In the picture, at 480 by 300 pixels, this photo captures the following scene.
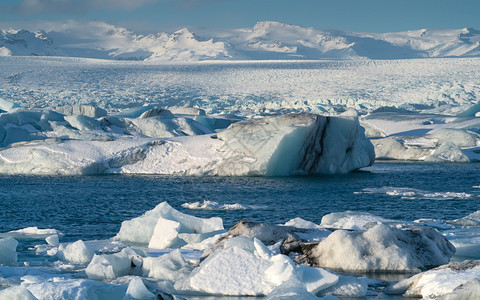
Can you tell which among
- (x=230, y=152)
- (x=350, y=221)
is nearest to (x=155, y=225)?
(x=350, y=221)

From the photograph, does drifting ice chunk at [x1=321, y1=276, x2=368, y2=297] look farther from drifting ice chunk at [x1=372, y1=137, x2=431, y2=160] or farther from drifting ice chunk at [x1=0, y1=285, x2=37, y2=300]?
drifting ice chunk at [x1=372, y1=137, x2=431, y2=160]

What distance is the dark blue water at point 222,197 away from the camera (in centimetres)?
903

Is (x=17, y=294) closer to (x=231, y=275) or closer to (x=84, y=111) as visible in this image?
(x=231, y=275)

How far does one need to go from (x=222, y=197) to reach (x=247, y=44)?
9480 centimetres

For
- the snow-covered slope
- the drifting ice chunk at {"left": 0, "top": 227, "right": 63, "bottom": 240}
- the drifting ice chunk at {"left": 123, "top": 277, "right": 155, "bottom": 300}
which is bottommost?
the drifting ice chunk at {"left": 0, "top": 227, "right": 63, "bottom": 240}

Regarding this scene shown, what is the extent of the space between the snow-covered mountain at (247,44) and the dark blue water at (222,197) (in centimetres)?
6474

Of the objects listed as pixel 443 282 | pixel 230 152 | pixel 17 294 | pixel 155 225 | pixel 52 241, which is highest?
pixel 17 294

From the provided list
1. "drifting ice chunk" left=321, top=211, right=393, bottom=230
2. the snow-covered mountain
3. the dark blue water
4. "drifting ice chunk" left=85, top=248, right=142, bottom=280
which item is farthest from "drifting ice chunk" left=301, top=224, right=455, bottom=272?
the snow-covered mountain

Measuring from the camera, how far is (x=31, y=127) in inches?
754

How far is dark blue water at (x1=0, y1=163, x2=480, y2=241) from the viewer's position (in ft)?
29.6

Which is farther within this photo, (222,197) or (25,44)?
(25,44)

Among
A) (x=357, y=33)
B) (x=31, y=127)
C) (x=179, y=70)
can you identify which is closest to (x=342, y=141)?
(x=31, y=127)

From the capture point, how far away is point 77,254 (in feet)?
18.7

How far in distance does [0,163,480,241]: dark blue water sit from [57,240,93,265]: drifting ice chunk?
5.45 feet
